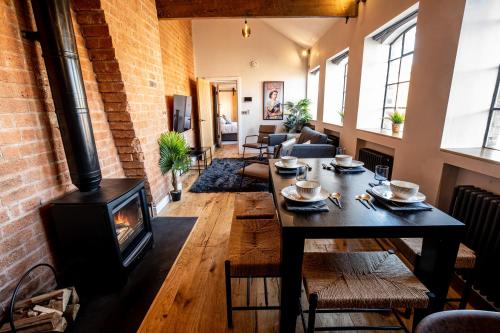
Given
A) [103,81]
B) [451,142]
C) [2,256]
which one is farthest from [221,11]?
[2,256]

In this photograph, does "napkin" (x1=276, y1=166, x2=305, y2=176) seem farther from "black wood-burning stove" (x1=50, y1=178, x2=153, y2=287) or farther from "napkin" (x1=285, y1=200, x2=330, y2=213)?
"black wood-burning stove" (x1=50, y1=178, x2=153, y2=287)

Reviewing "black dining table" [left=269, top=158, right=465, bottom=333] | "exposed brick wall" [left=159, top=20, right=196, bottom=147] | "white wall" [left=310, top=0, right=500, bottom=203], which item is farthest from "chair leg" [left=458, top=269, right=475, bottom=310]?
"exposed brick wall" [left=159, top=20, right=196, bottom=147]

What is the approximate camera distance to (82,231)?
1.61m

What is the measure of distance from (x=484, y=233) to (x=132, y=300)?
2334mm

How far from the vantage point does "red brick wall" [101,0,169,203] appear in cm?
225

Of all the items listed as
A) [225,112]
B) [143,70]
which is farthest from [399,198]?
[225,112]

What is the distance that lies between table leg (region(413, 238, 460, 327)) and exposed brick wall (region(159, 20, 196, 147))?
4142mm

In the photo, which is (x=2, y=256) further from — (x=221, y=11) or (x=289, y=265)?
(x=221, y=11)

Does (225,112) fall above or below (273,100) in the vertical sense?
below

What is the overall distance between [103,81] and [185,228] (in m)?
1.68

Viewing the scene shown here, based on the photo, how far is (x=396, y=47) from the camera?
3031 mm

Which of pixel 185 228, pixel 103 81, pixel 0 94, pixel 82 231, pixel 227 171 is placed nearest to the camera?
pixel 0 94

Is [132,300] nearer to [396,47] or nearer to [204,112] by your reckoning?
[396,47]

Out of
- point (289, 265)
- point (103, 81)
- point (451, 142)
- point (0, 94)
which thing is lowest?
point (289, 265)
